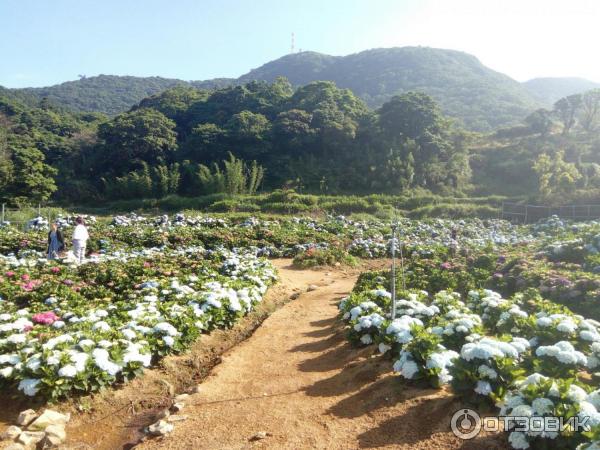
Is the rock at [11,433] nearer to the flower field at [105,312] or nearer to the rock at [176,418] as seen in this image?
the flower field at [105,312]

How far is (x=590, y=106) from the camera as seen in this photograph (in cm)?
4909

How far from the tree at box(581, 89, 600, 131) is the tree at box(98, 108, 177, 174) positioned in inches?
1734

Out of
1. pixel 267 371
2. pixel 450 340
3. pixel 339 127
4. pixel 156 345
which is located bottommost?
pixel 267 371

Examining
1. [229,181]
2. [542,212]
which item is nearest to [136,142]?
[229,181]

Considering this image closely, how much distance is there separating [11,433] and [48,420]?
31 centimetres

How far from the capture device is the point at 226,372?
6035 mm

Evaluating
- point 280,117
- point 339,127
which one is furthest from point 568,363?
point 280,117

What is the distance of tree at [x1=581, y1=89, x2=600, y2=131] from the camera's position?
160ft

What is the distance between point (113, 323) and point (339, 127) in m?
35.6

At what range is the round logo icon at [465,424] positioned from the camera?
3.78 m

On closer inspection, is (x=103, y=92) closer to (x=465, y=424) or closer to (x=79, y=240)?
(x=79, y=240)

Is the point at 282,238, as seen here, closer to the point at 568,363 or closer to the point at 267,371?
the point at 267,371

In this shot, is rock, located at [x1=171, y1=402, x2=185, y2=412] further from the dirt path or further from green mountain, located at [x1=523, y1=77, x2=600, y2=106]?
green mountain, located at [x1=523, y1=77, x2=600, y2=106]

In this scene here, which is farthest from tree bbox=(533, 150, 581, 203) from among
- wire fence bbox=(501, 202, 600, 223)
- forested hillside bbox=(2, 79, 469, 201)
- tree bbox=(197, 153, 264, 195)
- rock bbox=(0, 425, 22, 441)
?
rock bbox=(0, 425, 22, 441)
